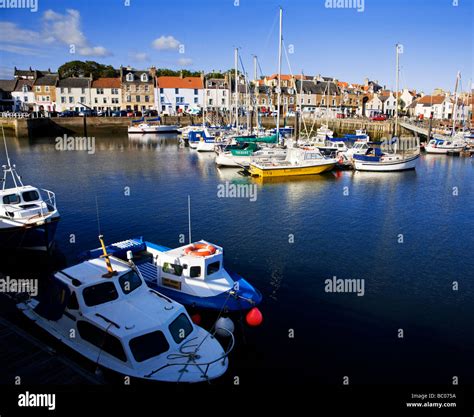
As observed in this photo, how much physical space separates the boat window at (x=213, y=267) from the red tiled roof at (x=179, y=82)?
328 feet

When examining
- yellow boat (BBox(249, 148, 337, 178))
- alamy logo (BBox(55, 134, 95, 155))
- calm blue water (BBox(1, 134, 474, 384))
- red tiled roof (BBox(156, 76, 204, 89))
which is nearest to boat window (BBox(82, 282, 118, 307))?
calm blue water (BBox(1, 134, 474, 384))

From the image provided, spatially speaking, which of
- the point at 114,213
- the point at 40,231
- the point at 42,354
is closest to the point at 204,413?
the point at 42,354

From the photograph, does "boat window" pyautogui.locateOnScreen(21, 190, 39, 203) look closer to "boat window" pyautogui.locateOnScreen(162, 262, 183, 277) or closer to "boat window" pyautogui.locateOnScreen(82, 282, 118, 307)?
"boat window" pyautogui.locateOnScreen(162, 262, 183, 277)

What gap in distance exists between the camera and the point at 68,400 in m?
10.4

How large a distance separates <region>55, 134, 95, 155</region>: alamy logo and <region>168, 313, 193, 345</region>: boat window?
177ft

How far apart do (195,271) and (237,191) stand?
75.9ft

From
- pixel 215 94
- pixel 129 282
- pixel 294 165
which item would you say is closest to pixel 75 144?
pixel 215 94

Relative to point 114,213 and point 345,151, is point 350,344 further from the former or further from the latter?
point 345,151

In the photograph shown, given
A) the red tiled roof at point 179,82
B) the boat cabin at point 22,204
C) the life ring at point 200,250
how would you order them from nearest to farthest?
the life ring at point 200,250
the boat cabin at point 22,204
the red tiled roof at point 179,82

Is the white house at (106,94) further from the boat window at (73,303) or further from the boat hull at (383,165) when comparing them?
the boat window at (73,303)

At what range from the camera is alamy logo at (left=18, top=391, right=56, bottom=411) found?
407 inches

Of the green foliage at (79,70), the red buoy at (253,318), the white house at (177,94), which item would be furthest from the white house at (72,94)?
the red buoy at (253,318)

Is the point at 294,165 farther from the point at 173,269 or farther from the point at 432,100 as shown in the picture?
the point at 432,100

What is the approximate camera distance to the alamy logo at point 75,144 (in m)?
67.1
